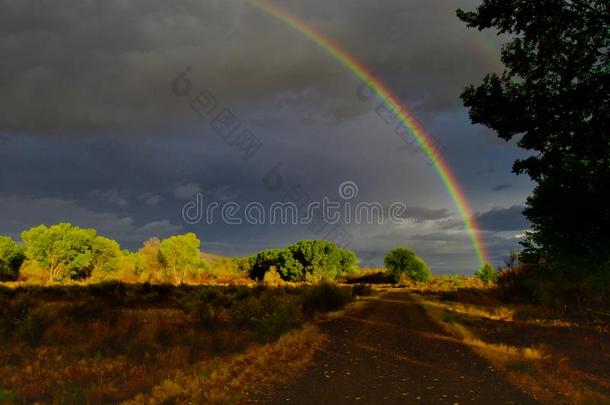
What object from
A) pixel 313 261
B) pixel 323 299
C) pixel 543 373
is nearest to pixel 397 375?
pixel 543 373

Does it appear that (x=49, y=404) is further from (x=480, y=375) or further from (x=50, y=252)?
(x=50, y=252)

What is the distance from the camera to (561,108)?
1441cm

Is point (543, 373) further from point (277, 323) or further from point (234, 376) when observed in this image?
point (277, 323)

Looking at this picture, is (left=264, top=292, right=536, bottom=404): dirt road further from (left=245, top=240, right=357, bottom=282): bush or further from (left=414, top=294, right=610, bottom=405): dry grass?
(left=245, top=240, right=357, bottom=282): bush

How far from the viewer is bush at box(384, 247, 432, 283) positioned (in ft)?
362

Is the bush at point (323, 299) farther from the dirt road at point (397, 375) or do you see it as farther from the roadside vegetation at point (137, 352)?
the dirt road at point (397, 375)

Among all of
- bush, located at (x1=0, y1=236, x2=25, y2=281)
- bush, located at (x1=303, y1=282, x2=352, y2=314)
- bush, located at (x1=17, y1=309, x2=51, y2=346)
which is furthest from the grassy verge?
bush, located at (x1=0, y1=236, x2=25, y2=281)

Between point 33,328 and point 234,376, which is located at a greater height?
point 33,328

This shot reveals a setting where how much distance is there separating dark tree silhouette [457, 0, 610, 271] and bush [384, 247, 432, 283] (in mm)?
94764

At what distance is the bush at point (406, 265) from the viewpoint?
362ft

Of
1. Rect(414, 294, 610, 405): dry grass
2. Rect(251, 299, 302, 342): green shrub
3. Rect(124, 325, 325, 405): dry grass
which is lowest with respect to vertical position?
Rect(414, 294, 610, 405): dry grass

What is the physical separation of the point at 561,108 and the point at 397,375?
414 inches

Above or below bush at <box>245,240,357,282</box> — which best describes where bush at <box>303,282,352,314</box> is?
below

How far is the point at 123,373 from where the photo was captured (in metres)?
10.4
